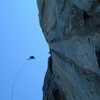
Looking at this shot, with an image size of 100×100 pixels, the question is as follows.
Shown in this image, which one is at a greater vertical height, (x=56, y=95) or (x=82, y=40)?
(x=82, y=40)

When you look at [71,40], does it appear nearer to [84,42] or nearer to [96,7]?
[84,42]

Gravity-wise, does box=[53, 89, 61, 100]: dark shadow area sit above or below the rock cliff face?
below

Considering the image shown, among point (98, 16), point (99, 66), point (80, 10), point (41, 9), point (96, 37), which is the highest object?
point (41, 9)

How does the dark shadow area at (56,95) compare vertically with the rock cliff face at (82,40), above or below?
below

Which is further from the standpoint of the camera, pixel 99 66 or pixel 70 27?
pixel 70 27

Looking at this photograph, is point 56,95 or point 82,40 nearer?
point 82,40

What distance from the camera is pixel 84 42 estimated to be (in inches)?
150

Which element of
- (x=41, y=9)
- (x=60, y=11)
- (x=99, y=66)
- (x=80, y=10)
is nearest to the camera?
(x=99, y=66)

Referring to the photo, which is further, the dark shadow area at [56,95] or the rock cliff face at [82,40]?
the dark shadow area at [56,95]

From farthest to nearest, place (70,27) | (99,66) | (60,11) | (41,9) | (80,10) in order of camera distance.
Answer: (41,9), (60,11), (70,27), (80,10), (99,66)

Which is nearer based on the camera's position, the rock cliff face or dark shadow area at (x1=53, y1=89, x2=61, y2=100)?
the rock cliff face

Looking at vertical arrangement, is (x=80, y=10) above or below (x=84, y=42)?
above

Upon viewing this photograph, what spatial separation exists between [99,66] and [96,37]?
0.43 metres

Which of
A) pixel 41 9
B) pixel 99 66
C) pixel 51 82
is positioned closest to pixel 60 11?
pixel 99 66
